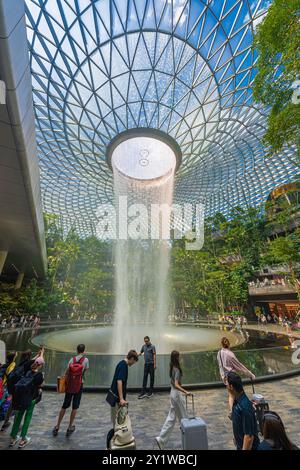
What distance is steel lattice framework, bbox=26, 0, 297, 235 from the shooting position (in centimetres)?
2061

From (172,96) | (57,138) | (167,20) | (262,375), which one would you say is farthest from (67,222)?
(262,375)

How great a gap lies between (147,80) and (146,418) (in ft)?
104

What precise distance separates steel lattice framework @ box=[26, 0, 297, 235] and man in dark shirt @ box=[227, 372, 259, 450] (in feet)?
86.2

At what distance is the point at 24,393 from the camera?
4.64 metres

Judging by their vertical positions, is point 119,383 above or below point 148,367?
above

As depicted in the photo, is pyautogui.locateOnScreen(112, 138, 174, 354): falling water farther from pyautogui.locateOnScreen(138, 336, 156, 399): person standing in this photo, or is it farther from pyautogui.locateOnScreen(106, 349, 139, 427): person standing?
pyautogui.locateOnScreen(106, 349, 139, 427): person standing

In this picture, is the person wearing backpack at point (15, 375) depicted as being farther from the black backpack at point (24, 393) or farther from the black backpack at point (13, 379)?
the black backpack at point (24, 393)

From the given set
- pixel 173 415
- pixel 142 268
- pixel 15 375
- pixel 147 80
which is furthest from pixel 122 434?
pixel 142 268

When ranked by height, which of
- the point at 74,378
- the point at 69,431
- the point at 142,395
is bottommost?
the point at 142,395

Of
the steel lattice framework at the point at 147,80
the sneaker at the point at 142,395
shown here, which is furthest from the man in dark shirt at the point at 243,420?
the steel lattice framework at the point at 147,80

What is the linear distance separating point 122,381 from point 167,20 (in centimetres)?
2912

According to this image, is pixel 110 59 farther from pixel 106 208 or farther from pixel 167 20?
pixel 106 208

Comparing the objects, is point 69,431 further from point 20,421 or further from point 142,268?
point 142,268
